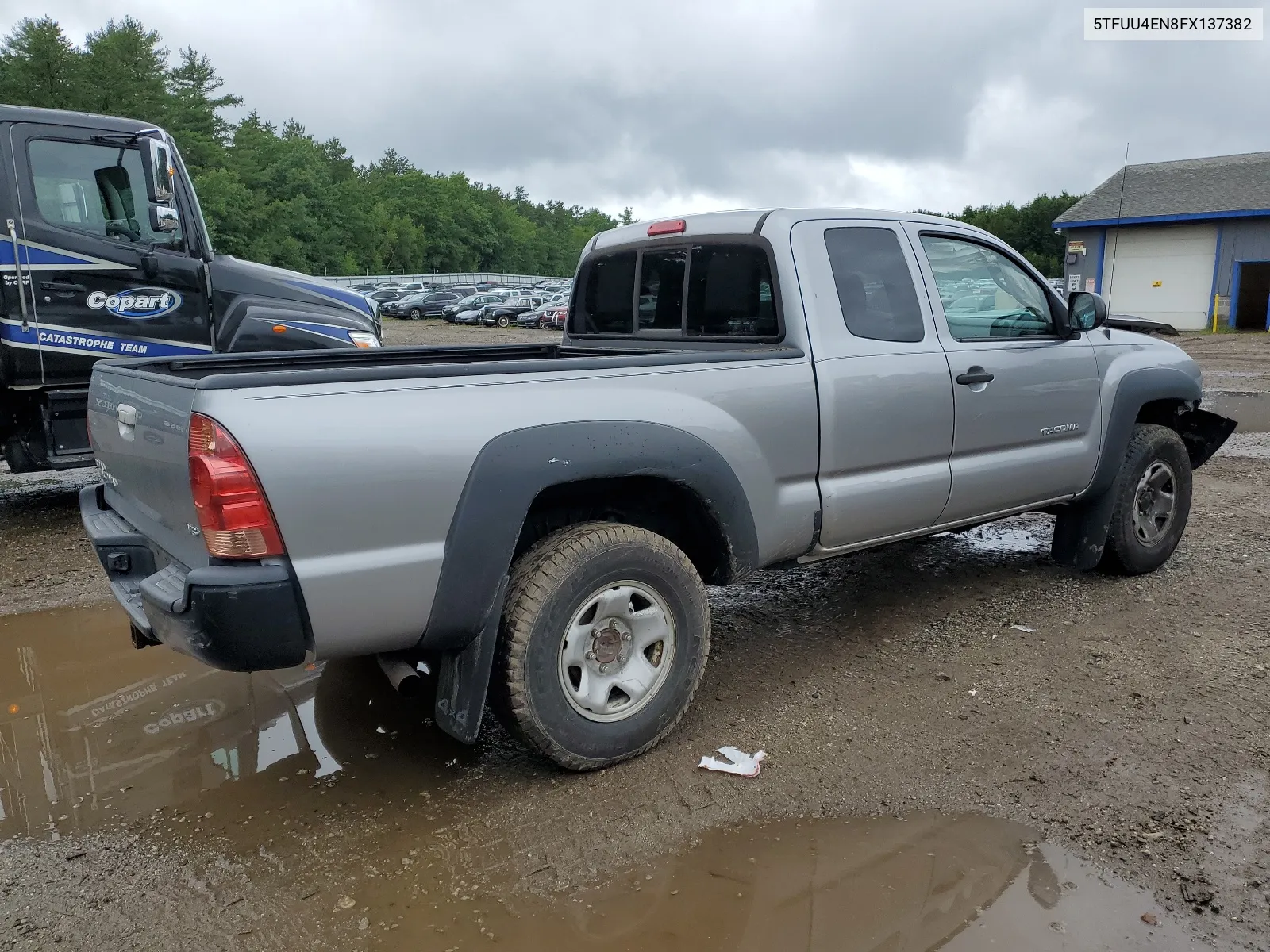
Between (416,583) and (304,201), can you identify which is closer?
(416,583)

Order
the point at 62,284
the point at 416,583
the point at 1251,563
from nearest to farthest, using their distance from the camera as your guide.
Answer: the point at 416,583
the point at 1251,563
the point at 62,284

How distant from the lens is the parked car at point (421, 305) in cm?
4669

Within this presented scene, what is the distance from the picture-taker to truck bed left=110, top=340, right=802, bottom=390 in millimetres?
2799

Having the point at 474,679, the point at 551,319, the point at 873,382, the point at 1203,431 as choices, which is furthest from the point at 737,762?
the point at 551,319

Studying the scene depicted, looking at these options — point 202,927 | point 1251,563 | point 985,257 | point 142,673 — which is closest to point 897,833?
point 202,927

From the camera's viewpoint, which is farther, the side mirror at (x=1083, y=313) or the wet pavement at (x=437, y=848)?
the side mirror at (x=1083, y=313)

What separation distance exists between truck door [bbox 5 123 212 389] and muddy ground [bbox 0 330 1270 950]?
2.70 m


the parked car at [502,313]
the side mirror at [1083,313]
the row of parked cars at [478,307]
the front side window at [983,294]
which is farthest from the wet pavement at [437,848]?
the parked car at [502,313]

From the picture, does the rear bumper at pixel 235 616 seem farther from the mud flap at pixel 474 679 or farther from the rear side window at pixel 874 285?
the rear side window at pixel 874 285

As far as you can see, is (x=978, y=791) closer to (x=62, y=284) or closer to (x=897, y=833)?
(x=897, y=833)

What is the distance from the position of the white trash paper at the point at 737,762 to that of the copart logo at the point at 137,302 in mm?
5632

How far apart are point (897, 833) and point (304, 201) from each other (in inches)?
2998

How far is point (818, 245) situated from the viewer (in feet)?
13.2

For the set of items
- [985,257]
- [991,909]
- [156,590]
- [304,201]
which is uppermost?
[304,201]
